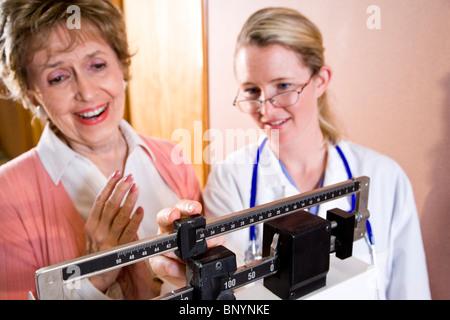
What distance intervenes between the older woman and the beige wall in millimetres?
349

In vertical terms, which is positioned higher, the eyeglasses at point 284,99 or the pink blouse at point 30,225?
the eyeglasses at point 284,99

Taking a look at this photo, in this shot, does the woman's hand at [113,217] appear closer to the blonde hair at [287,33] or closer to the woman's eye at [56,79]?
the woman's eye at [56,79]

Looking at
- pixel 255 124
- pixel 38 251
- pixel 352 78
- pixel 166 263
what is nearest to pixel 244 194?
pixel 255 124

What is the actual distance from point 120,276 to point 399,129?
943mm

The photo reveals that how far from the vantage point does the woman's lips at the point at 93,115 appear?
3.42 feet

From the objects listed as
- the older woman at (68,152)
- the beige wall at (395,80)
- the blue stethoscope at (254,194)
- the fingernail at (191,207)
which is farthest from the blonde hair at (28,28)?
the blue stethoscope at (254,194)

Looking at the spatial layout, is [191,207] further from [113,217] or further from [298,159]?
[298,159]

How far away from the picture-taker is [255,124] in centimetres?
127

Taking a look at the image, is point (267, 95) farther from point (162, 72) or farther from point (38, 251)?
point (38, 251)

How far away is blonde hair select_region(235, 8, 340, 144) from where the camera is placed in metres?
1.14

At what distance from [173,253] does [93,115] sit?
43 centimetres

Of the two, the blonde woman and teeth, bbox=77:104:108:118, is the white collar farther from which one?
the blonde woman

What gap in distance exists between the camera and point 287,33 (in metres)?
1.14

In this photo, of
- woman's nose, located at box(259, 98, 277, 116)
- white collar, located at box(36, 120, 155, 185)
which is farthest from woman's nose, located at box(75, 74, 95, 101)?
woman's nose, located at box(259, 98, 277, 116)
